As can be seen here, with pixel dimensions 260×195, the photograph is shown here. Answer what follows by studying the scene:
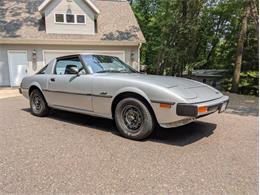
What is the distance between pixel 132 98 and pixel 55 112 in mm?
3142

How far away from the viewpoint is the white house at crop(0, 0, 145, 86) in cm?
1291

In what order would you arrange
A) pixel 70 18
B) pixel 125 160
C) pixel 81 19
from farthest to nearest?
pixel 81 19 → pixel 70 18 → pixel 125 160

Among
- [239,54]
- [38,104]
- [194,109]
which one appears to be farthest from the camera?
[239,54]

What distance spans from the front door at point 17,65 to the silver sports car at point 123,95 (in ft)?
28.2

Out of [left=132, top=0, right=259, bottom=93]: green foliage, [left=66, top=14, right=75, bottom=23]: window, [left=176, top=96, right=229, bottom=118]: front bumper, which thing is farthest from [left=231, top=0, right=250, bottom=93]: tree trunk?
[left=66, top=14, right=75, bottom=23]: window

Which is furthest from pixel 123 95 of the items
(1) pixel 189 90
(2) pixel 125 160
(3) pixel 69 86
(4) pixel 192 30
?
(4) pixel 192 30

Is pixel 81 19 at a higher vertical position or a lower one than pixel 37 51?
higher

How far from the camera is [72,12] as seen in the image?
45.9 ft

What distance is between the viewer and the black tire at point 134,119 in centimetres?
376

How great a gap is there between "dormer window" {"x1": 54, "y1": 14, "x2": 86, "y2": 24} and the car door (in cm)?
940

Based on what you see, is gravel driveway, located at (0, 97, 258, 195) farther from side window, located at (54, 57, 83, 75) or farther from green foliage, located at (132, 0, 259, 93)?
green foliage, located at (132, 0, 259, 93)

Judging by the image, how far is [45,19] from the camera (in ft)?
44.4

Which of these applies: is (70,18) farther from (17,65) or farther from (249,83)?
(249,83)

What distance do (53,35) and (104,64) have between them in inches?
388
